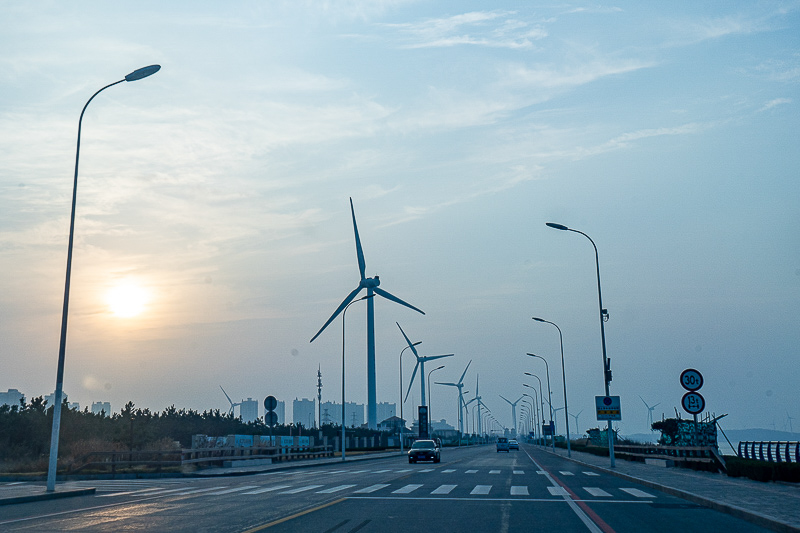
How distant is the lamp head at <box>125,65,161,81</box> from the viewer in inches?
941

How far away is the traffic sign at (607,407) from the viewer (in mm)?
37562

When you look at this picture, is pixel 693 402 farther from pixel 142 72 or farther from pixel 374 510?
pixel 142 72

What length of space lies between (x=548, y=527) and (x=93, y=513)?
10.2m

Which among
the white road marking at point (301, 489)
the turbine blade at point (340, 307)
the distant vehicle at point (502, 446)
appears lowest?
the distant vehicle at point (502, 446)

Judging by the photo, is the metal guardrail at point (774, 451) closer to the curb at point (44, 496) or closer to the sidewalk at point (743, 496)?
the sidewalk at point (743, 496)

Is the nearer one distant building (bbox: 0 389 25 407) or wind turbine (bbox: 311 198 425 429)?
wind turbine (bbox: 311 198 425 429)

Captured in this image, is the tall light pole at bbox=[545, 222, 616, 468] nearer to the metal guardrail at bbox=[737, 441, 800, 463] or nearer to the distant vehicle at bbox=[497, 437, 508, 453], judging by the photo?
the metal guardrail at bbox=[737, 441, 800, 463]

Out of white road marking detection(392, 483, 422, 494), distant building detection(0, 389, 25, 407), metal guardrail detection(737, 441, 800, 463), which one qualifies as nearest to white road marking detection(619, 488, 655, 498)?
metal guardrail detection(737, 441, 800, 463)

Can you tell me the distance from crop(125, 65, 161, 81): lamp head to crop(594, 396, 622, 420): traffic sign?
27.2m

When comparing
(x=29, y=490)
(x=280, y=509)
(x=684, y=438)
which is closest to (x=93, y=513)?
(x=280, y=509)

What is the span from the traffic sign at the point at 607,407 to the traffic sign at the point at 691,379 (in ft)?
40.5

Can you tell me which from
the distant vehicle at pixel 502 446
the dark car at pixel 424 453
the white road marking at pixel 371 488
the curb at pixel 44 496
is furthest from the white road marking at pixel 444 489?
the distant vehicle at pixel 502 446

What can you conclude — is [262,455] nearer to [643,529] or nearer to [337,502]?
[337,502]

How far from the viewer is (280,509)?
16172 millimetres
